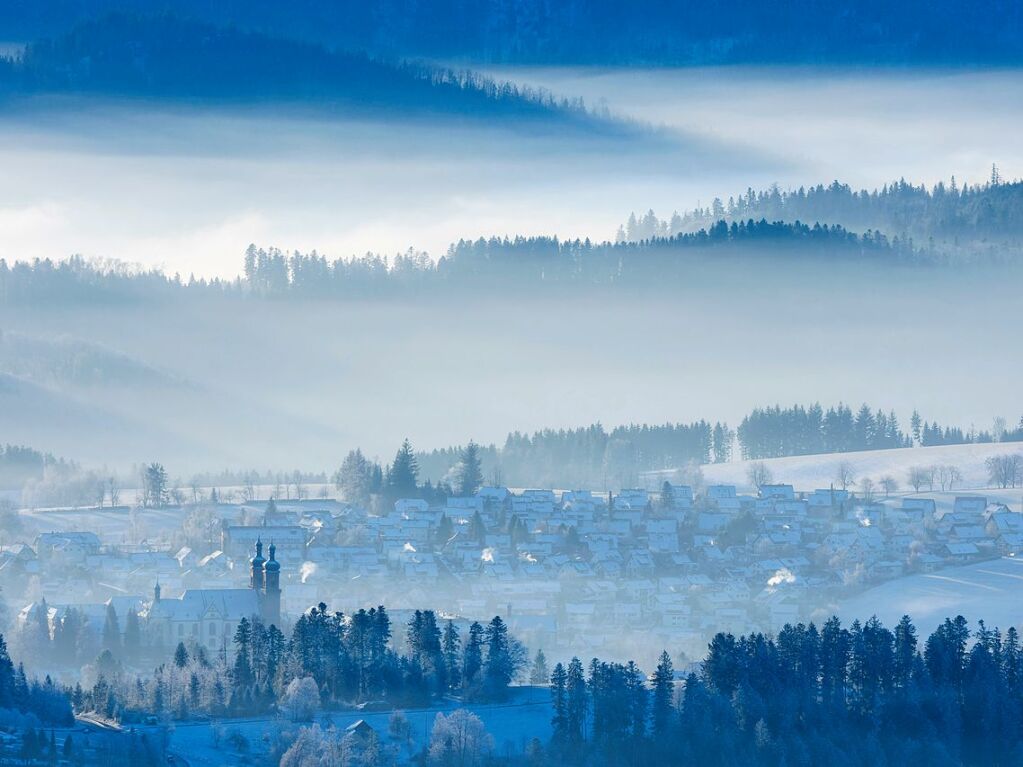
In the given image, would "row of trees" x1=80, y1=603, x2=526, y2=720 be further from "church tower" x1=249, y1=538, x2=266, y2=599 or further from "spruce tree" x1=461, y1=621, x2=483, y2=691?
"church tower" x1=249, y1=538, x2=266, y2=599

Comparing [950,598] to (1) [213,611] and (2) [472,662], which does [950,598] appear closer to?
(1) [213,611]

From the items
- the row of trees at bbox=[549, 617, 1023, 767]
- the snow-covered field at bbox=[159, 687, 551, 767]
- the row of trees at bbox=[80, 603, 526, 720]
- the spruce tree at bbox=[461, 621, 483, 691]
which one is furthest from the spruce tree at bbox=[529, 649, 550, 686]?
the snow-covered field at bbox=[159, 687, 551, 767]

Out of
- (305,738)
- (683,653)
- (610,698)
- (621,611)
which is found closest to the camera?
(305,738)

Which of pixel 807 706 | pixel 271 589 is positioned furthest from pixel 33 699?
pixel 271 589

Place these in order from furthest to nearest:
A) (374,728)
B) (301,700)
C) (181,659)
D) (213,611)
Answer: (213,611) → (181,659) → (301,700) → (374,728)

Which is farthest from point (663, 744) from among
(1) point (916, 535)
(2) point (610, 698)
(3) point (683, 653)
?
(1) point (916, 535)

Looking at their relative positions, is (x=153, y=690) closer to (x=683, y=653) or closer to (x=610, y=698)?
(x=610, y=698)

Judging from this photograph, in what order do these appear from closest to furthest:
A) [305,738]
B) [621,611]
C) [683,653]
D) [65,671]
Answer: [305,738]
[65,671]
[683,653]
[621,611]
